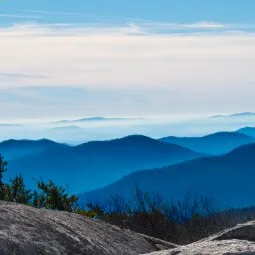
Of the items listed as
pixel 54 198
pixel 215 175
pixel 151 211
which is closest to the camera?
pixel 151 211

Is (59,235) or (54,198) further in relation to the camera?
(54,198)

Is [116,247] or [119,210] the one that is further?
[119,210]

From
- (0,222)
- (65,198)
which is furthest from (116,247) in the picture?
(65,198)

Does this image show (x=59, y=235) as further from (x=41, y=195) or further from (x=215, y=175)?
(x=215, y=175)

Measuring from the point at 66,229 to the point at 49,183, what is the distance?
30.7 feet

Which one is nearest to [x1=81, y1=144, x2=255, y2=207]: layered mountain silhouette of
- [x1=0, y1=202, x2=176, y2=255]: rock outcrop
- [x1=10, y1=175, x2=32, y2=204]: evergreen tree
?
[x1=10, y1=175, x2=32, y2=204]: evergreen tree

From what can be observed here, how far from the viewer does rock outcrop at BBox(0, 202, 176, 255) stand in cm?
941

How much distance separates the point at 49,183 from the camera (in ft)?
64.7

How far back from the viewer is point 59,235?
1003cm

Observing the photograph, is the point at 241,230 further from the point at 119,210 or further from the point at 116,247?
the point at 119,210

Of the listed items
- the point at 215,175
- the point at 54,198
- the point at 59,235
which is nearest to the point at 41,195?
the point at 54,198

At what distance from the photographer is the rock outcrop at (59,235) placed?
9.41 m

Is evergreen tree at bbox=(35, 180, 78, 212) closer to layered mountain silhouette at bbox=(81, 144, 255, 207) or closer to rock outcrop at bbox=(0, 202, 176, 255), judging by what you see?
rock outcrop at bbox=(0, 202, 176, 255)

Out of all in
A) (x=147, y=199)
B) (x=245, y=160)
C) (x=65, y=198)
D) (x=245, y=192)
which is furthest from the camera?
(x=245, y=160)
